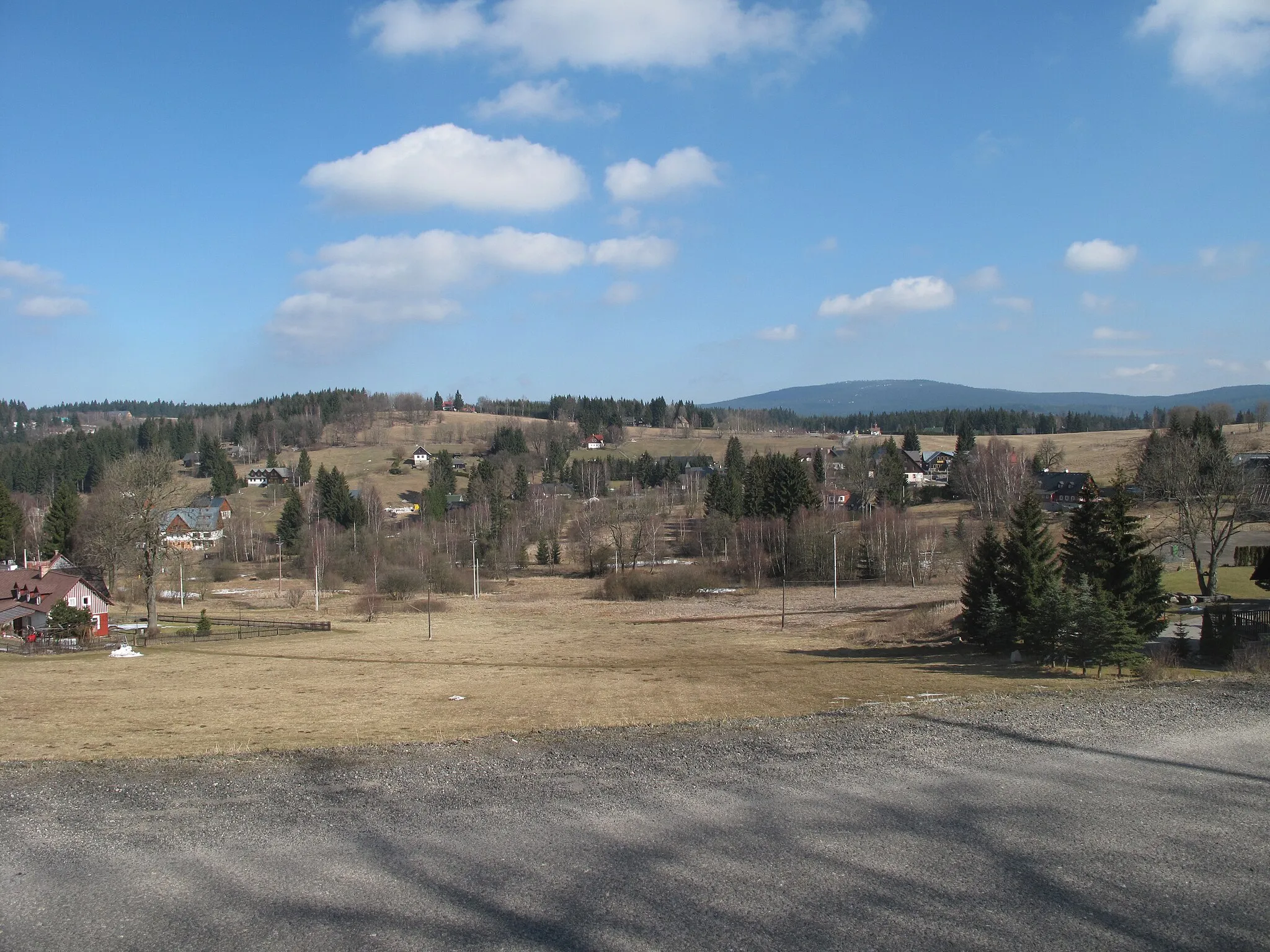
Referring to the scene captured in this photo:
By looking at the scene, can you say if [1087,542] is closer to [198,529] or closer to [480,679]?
[480,679]

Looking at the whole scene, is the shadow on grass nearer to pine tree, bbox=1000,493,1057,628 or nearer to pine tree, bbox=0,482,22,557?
pine tree, bbox=1000,493,1057,628

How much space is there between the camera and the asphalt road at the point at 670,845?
716cm

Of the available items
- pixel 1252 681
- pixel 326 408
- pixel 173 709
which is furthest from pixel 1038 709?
pixel 326 408

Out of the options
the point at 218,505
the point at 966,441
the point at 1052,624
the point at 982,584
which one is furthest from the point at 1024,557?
the point at 218,505

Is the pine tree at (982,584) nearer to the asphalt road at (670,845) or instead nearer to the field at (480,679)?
the field at (480,679)

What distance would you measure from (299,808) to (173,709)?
54.0 feet

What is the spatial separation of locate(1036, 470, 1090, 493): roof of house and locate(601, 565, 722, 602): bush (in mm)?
46926

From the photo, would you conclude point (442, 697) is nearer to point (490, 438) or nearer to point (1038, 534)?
point (1038, 534)

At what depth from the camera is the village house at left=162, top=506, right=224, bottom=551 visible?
96.2 metres

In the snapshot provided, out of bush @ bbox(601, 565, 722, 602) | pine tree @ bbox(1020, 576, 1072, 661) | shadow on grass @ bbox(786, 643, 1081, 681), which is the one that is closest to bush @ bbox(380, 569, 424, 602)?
bush @ bbox(601, 565, 722, 602)

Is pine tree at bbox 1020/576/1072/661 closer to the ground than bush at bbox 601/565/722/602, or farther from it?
farther from it

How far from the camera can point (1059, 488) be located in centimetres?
9788

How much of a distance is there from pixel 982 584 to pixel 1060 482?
235ft

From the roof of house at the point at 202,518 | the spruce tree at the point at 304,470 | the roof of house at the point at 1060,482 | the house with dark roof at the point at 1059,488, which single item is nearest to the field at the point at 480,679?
the house with dark roof at the point at 1059,488
